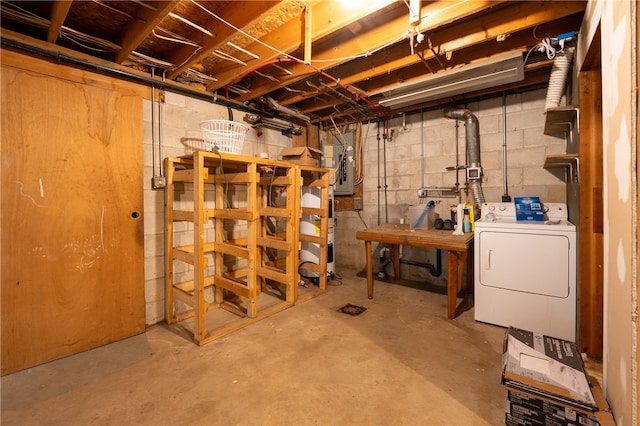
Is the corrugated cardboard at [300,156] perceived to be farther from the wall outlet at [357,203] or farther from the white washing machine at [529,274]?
the white washing machine at [529,274]

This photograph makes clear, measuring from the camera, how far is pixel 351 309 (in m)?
2.64

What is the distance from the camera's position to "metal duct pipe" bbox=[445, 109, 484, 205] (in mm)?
2926

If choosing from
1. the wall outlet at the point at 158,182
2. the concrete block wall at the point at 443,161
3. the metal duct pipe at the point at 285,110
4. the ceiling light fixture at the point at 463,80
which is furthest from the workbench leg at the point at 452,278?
the wall outlet at the point at 158,182

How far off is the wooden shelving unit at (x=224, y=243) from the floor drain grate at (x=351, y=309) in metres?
0.44

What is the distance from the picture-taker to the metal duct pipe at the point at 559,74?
200 cm

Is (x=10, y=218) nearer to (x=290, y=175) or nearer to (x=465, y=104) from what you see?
(x=290, y=175)

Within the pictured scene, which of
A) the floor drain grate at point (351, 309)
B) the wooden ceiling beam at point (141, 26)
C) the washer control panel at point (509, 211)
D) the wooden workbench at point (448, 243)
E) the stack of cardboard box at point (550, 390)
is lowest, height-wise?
the floor drain grate at point (351, 309)

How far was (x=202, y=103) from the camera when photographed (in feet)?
9.05

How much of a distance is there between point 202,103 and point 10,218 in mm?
1730

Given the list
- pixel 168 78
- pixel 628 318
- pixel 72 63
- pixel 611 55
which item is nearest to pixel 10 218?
pixel 72 63

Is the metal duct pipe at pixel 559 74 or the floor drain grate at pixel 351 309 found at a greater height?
the metal duct pipe at pixel 559 74

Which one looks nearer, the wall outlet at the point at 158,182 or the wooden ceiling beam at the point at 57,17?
the wooden ceiling beam at the point at 57,17

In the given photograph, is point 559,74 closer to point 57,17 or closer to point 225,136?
point 225,136

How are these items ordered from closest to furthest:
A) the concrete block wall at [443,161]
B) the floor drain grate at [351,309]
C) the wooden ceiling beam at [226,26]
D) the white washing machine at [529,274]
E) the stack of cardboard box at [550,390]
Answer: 1. the stack of cardboard box at [550,390]
2. the wooden ceiling beam at [226,26]
3. the white washing machine at [529,274]
4. the floor drain grate at [351,309]
5. the concrete block wall at [443,161]
